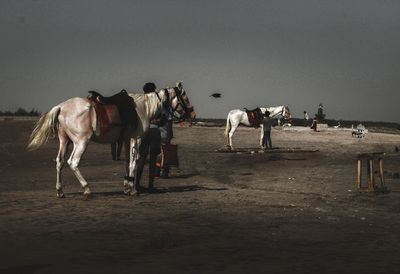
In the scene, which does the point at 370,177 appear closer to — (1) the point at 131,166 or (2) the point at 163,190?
(2) the point at 163,190

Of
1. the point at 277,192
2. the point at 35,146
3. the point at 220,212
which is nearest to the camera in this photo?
the point at 220,212

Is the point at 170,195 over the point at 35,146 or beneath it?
beneath

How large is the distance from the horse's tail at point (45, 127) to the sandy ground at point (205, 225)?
109cm

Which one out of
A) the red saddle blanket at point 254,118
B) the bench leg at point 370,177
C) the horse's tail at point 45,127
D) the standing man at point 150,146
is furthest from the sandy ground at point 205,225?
the red saddle blanket at point 254,118

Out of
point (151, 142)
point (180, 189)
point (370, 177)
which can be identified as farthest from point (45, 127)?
point (370, 177)

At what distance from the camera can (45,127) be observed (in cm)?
1186

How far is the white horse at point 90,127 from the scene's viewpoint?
11.6m

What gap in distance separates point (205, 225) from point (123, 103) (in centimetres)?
420

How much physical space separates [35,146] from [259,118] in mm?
22667

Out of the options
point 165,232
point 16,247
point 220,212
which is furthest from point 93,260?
point 220,212

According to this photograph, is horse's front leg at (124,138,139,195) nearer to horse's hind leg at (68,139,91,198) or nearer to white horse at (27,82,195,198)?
white horse at (27,82,195,198)

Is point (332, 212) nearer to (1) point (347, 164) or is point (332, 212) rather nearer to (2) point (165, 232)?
(2) point (165, 232)

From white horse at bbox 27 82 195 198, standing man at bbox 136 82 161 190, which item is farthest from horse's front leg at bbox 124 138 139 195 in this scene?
standing man at bbox 136 82 161 190

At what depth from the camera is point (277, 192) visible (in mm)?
13789
